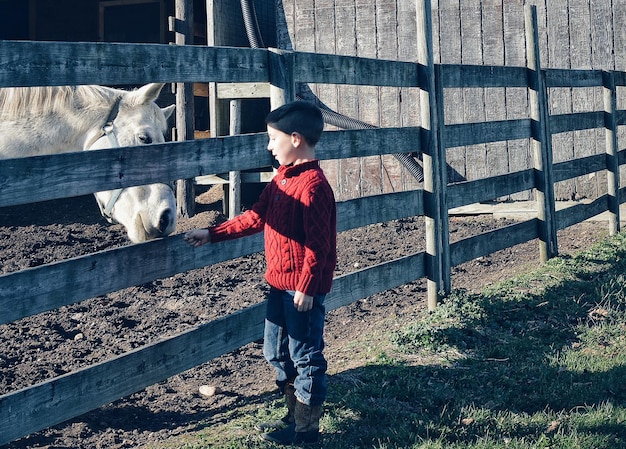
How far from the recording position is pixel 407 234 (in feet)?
29.2

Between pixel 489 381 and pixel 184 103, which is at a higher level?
pixel 184 103

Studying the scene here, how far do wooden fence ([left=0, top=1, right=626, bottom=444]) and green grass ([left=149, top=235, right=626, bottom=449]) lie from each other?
375 millimetres

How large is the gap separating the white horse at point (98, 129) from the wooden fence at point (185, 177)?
576mm

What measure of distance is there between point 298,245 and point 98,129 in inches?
71.3

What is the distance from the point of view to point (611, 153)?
8648 mm

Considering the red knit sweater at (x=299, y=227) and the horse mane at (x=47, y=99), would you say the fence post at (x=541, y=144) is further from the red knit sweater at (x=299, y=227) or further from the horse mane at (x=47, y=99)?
the red knit sweater at (x=299, y=227)

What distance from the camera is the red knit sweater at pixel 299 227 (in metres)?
3.23

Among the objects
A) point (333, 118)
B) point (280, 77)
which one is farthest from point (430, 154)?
point (333, 118)

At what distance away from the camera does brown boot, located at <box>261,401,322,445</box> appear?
3387 mm

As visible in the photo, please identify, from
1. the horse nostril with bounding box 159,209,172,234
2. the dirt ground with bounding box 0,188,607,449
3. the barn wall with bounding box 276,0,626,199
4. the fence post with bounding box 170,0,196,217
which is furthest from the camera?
the barn wall with bounding box 276,0,626,199

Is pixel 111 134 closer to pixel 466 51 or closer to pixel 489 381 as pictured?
pixel 489 381

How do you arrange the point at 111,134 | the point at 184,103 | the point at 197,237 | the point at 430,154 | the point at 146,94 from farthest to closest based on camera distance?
1. the point at 184,103
2. the point at 430,154
3. the point at 146,94
4. the point at 111,134
5. the point at 197,237

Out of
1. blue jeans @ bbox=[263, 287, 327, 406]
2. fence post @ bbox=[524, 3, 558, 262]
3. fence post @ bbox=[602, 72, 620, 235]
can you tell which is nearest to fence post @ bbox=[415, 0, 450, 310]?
fence post @ bbox=[524, 3, 558, 262]

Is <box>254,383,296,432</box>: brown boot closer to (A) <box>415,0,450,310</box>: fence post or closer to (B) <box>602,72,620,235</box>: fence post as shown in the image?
(A) <box>415,0,450,310</box>: fence post
